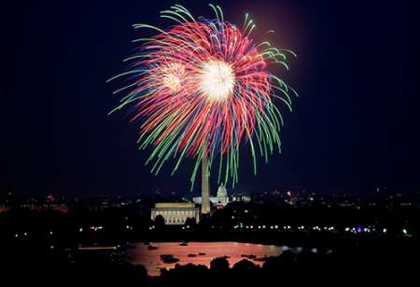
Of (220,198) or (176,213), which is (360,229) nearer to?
(176,213)

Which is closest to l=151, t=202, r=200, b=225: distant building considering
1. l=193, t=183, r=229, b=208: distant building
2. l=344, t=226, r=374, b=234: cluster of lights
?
l=344, t=226, r=374, b=234: cluster of lights

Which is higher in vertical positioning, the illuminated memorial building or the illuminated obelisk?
the illuminated obelisk

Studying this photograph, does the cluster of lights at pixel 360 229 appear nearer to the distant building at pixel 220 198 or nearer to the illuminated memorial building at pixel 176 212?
the illuminated memorial building at pixel 176 212

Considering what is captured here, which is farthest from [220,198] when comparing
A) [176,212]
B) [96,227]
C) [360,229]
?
[360,229]

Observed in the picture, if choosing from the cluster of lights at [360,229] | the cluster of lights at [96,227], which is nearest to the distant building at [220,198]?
the cluster of lights at [96,227]

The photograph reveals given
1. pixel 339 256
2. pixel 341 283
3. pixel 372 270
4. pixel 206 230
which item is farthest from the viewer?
pixel 206 230

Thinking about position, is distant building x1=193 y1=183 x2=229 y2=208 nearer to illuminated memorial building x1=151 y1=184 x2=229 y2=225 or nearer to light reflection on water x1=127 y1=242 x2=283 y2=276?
illuminated memorial building x1=151 y1=184 x2=229 y2=225

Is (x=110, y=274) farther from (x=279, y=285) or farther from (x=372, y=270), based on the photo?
(x=372, y=270)

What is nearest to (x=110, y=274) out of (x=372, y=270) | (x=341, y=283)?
(x=341, y=283)

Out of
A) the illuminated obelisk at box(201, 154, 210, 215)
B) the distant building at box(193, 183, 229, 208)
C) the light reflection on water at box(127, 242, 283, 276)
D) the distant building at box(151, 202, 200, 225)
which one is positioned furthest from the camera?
the distant building at box(193, 183, 229, 208)
